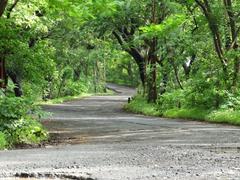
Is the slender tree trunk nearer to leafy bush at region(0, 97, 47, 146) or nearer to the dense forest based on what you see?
the dense forest

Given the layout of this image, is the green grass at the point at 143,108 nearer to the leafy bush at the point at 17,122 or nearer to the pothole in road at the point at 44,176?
the leafy bush at the point at 17,122

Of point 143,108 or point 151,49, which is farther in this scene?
point 151,49

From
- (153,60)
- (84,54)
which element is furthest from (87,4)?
(84,54)

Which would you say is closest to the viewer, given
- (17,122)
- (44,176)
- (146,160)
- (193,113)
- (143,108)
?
(44,176)

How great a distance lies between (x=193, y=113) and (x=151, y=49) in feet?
27.9

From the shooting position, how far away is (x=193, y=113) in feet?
73.0

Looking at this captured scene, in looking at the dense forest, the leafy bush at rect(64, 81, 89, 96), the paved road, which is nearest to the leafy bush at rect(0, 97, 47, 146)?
the dense forest

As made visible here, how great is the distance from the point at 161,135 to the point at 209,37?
13682 mm

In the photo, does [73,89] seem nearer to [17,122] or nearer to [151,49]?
[151,49]

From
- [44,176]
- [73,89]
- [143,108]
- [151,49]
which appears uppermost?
[151,49]

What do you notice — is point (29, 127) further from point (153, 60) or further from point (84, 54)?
point (84, 54)

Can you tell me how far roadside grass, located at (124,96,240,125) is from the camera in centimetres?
1897

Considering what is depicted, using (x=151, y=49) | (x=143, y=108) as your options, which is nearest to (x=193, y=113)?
(x=143, y=108)

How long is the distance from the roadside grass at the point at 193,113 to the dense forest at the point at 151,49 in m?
0.06
